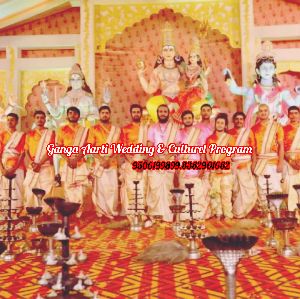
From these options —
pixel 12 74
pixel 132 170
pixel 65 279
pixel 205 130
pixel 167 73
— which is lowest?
pixel 65 279

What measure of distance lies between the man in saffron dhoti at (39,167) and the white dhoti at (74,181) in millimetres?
360

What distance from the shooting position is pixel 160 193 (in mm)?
5773

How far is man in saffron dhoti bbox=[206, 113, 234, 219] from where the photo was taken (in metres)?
5.85

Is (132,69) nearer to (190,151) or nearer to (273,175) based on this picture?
(190,151)

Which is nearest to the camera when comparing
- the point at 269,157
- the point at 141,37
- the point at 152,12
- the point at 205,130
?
the point at 269,157

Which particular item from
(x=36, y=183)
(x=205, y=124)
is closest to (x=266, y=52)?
(x=205, y=124)

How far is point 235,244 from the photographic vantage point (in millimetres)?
1962

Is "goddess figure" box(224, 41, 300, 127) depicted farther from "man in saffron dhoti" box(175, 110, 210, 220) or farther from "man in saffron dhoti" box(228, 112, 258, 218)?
"man in saffron dhoti" box(175, 110, 210, 220)

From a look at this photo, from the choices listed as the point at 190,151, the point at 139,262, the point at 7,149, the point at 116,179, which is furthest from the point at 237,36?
the point at 139,262

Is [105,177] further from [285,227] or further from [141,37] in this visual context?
[141,37]

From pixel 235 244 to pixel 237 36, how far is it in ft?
21.9

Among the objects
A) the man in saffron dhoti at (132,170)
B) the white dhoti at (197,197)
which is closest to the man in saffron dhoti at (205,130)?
the white dhoti at (197,197)

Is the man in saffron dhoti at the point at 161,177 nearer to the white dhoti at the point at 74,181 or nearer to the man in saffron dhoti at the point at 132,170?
the man in saffron dhoti at the point at 132,170

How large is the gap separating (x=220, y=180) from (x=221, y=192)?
0.55 ft
